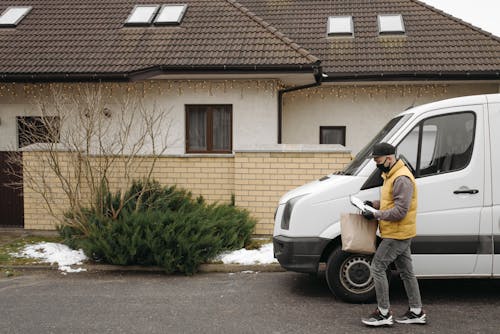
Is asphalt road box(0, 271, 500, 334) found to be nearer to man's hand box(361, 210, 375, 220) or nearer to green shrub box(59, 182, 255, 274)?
green shrub box(59, 182, 255, 274)

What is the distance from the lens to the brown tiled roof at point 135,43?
10352 millimetres

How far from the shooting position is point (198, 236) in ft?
24.0

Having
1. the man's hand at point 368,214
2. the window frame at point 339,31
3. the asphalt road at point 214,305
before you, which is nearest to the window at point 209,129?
the window frame at point 339,31

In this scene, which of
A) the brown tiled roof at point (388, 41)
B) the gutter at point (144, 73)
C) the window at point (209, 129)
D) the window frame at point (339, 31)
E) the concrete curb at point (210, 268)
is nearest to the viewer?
the concrete curb at point (210, 268)

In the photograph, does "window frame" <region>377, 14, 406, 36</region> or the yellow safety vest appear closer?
the yellow safety vest

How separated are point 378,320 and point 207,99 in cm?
724

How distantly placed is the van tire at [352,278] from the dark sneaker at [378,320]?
686 mm

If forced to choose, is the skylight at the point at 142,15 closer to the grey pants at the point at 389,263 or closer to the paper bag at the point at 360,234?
the paper bag at the point at 360,234

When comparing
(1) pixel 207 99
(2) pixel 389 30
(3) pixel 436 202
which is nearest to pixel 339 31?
(2) pixel 389 30

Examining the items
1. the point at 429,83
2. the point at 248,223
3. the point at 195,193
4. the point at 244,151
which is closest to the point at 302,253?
the point at 248,223

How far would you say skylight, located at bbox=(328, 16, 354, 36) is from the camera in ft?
42.5

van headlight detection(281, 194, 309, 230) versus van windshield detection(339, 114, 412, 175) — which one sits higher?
van windshield detection(339, 114, 412, 175)

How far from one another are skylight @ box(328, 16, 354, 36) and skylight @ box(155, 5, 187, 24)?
405 centimetres

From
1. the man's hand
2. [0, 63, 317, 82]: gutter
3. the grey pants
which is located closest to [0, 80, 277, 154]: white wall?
[0, 63, 317, 82]: gutter
